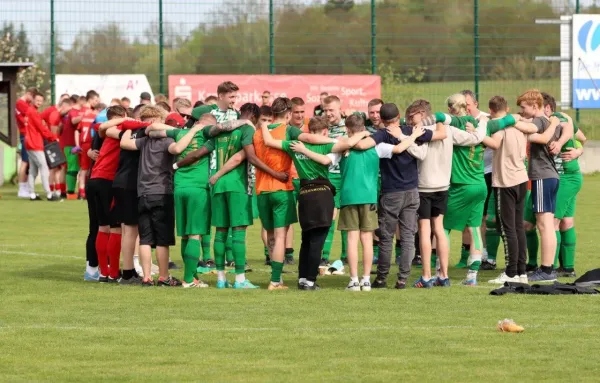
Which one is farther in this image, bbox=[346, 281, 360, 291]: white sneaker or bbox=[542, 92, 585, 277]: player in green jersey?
bbox=[542, 92, 585, 277]: player in green jersey

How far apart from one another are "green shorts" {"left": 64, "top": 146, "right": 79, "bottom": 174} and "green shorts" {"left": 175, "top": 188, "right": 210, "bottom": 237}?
1319cm

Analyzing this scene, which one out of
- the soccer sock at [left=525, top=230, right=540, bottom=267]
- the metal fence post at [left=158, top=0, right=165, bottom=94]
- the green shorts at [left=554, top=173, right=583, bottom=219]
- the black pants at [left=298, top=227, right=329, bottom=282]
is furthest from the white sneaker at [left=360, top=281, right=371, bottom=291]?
the metal fence post at [left=158, top=0, right=165, bottom=94]

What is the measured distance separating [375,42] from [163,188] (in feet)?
64.8

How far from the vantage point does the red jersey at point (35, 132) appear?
2592 centimetres

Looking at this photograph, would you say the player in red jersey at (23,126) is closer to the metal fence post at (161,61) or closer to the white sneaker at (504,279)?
the metal fence post at (161,61)

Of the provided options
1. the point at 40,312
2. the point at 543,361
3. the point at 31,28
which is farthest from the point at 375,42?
the point at 543,361

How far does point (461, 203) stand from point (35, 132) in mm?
14189

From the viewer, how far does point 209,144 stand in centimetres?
1320

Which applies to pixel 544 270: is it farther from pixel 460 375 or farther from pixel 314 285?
pixel 460 375

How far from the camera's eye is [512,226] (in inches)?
532

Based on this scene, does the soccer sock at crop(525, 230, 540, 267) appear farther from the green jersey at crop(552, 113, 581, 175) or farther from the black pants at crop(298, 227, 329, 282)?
the black pants at crop(298, 227, 329, 282)

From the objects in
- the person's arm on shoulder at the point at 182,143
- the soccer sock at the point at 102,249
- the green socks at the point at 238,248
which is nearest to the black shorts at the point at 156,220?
the person's arm on shoulder at the point at 182,143

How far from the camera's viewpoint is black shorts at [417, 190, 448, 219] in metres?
13.2

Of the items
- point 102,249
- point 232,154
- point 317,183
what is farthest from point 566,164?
point 102,249
